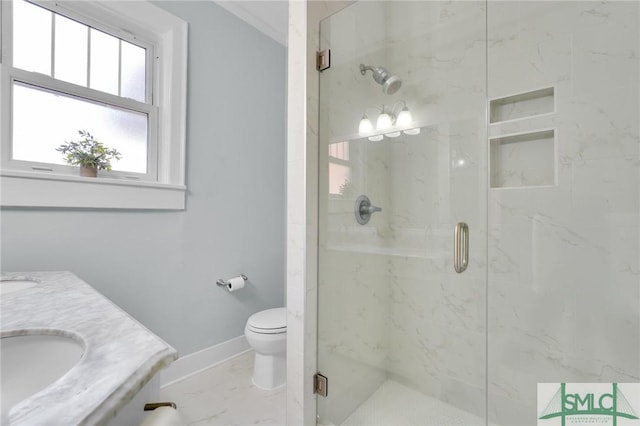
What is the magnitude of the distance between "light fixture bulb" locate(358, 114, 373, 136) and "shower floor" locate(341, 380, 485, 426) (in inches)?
53.2

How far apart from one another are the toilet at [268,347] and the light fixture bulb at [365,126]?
46.0 inches

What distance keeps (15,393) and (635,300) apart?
1950mm

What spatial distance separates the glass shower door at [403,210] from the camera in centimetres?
140

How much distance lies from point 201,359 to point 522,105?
2357mm

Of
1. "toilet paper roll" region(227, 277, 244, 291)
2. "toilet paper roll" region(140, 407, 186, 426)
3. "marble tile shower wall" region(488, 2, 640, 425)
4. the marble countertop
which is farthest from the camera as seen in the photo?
"toilet paper roll" region(227, 277, 244, 291)

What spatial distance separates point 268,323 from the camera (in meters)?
1.74

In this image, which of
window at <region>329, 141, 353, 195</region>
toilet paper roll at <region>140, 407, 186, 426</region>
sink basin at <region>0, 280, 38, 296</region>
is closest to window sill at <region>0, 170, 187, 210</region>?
Result: sink basin at <region>0, 280, 38, 296</region>

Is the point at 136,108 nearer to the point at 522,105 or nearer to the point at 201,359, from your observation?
the point at 201,359

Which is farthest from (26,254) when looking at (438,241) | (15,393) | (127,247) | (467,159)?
(467,159)

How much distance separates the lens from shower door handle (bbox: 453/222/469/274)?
54.9 inches

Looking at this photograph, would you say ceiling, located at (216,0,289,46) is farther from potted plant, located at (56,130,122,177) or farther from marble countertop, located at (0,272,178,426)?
marble countertop, located at (0,272,178,426)

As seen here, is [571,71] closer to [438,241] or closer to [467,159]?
[467,159]

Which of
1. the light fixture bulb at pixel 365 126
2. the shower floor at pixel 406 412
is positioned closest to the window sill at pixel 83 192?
the light fixture bulb at pixel 365 126

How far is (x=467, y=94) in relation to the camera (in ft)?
4.77
